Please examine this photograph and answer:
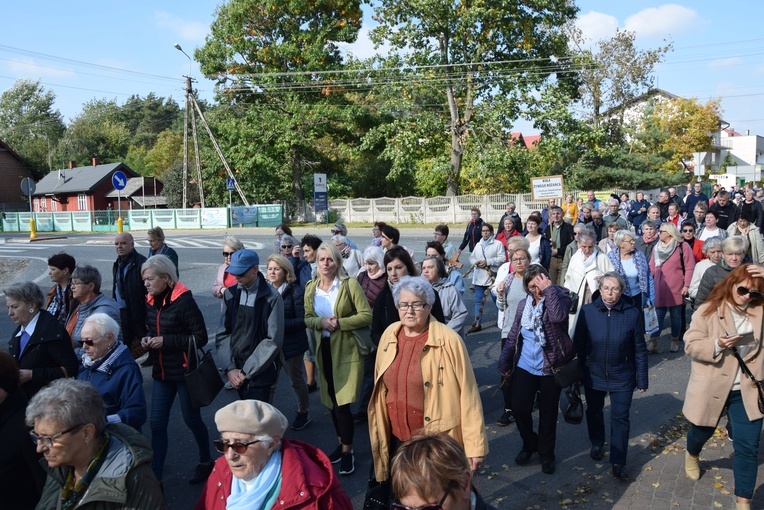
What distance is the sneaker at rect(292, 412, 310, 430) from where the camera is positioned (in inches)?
232

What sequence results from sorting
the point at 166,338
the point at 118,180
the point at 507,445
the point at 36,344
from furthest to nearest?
the point at 118,180
the point at 507,445
the point at 166,338
the point at 36,344

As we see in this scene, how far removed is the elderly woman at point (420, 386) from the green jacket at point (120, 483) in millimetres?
1407

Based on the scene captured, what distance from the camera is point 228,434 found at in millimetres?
2621

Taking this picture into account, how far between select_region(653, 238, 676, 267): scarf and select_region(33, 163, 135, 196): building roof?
172 feet

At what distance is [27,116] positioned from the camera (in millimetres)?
78875

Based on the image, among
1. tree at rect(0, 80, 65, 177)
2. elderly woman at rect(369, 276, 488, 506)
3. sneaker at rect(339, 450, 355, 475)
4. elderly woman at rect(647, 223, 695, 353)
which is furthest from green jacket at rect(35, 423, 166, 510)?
tree at rect(0, 80, 65, 177)

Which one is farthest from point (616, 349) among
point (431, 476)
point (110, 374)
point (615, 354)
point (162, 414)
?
point (110, 374)

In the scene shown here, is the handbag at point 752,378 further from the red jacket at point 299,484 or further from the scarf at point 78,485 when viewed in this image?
the scarf at point 78,485

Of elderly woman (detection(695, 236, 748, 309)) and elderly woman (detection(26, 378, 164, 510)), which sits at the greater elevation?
elderly woman (detection(695, 236, 748, 309))

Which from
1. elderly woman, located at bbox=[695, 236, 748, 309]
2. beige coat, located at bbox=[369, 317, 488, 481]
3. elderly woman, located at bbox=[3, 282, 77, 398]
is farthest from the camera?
elderly woman, located at bbox=[695, 236, 748, 309]

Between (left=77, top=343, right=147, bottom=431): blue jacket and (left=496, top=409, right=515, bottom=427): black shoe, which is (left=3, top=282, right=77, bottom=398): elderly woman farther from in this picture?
(left=496, top=409, right=515, bottom=427): black shoe

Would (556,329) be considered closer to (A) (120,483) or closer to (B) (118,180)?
(A) (120,483)

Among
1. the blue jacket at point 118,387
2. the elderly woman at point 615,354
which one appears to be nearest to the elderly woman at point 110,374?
the blue jacket at point 118,387

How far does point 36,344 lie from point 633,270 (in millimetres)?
6690
